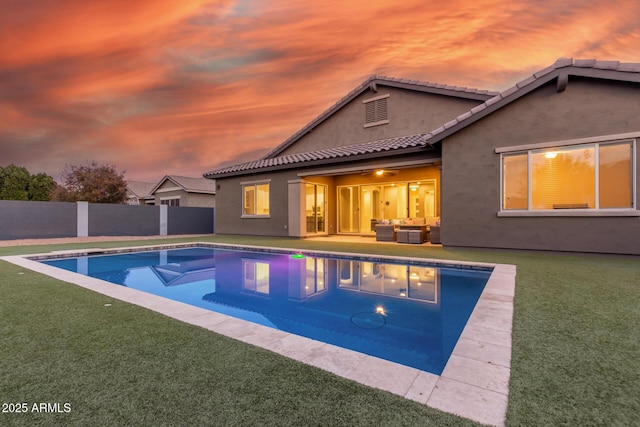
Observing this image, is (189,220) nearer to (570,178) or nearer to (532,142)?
(532,142)

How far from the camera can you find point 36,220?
14.7 m

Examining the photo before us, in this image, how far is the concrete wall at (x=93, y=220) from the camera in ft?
46.8

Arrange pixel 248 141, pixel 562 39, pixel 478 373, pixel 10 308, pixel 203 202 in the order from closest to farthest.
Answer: pixel 478 373
pixel 10 308
pixel 562 39
pixel 248 141
pixel 203 202

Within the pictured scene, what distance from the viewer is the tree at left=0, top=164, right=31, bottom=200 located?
42250 mm

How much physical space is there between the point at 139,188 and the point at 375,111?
32385 millimetres

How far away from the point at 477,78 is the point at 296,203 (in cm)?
1050

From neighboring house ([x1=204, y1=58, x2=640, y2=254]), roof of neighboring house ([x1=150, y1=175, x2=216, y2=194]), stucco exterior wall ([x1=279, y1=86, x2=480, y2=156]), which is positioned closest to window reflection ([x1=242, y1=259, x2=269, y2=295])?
neighboring house ([x1=204, y1=58, x2=640, y2=254])

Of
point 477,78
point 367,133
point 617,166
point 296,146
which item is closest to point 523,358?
point 617,166

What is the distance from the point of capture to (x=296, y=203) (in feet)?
46.9

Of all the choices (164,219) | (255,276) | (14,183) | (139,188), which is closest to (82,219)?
(164,219)

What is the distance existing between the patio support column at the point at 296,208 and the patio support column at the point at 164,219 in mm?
9507

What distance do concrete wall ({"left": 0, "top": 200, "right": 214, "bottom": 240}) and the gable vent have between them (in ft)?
42.1

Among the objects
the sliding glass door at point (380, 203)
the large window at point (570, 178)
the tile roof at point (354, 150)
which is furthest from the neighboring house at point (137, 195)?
the large window at point (570, 178)

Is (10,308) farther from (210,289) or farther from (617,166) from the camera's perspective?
(617,166)
